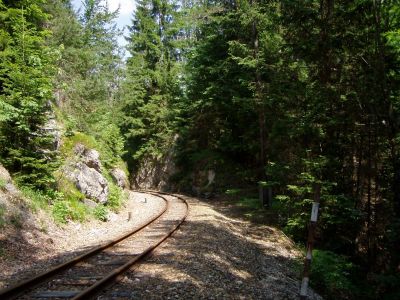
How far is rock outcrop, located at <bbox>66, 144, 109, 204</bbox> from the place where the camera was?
14.7 m

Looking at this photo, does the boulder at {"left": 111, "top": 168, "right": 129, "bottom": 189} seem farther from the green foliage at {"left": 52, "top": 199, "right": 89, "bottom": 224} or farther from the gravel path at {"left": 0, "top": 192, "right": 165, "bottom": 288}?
the green foliage at {"left": 52, "top": 199, "right": 89, "bottom": 224}

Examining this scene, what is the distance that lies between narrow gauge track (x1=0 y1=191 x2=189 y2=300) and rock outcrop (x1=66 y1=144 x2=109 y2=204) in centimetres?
408

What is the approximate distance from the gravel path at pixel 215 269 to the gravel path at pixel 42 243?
2.05 meters

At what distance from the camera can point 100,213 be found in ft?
47.6

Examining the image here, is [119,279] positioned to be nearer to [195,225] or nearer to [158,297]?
[158,297]

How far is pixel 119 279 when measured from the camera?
23.4 feet

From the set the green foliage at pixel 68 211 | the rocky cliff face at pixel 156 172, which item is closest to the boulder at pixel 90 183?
the green foliage at pixel 68 211

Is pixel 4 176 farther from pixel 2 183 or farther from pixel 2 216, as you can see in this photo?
pixel 2 216

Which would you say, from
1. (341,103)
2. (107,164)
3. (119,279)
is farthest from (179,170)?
(119,279)

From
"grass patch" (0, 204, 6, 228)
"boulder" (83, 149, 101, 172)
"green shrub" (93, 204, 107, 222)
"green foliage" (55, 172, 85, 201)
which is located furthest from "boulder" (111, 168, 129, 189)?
"grass patch" (0, 204, 6, 228)

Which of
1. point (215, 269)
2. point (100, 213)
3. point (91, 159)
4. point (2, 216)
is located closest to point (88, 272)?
point (215, 269)

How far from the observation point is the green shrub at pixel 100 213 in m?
14.3

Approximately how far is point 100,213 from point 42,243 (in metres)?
4.72

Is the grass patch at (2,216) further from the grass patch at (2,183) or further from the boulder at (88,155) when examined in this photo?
the boulder at (88,155)
